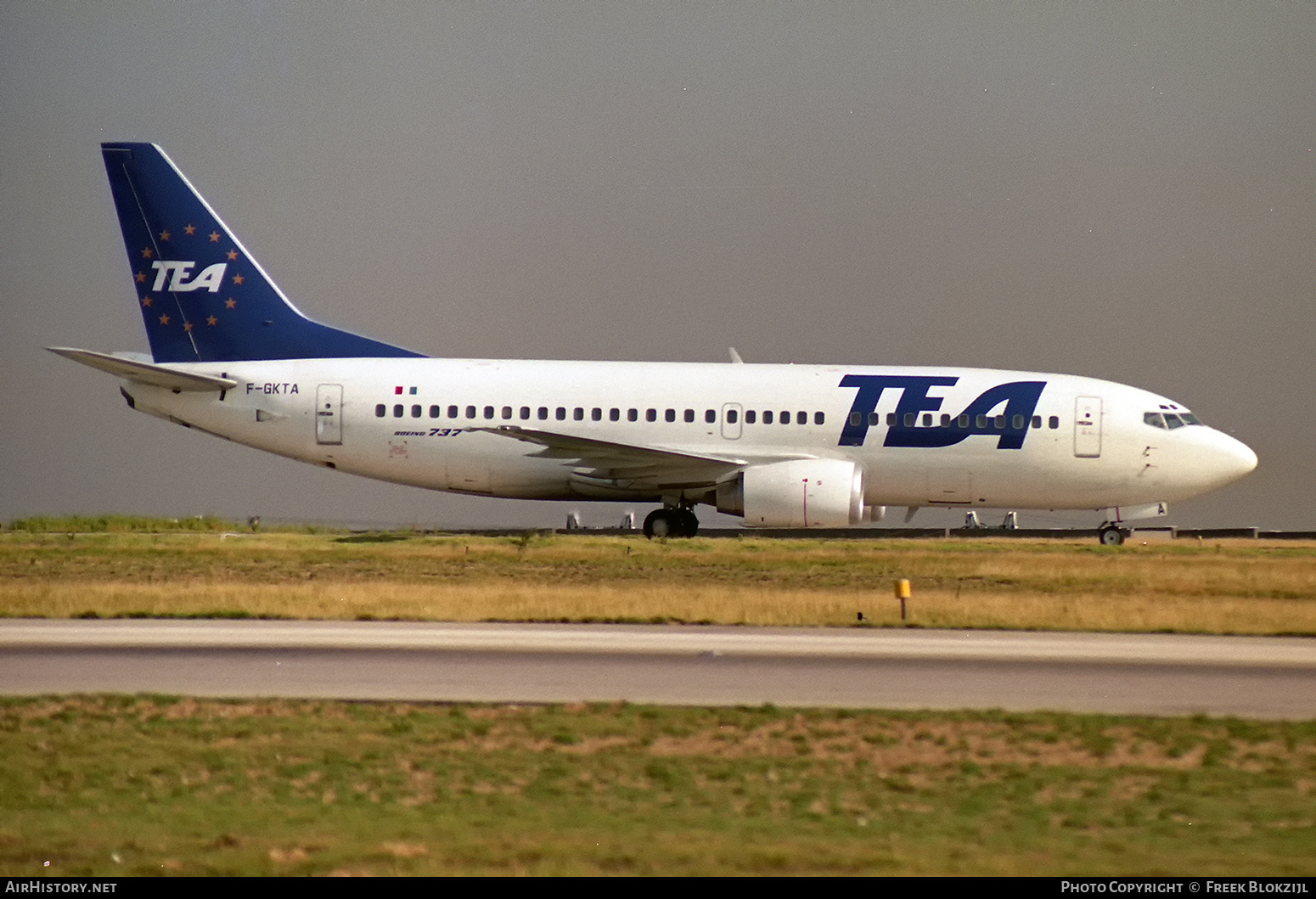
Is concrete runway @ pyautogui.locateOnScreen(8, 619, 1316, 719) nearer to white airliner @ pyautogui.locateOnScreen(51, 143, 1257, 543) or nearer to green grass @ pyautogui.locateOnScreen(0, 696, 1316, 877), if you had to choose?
green grass @ pyautogui.locateOnScreen(0, 696, 1316, 877)

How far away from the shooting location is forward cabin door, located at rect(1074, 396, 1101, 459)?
34.7 m

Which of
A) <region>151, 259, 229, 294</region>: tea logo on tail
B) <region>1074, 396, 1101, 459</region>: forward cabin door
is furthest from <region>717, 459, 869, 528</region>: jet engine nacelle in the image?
<region>151, 259, 229, 294</region>: tea logo on tail

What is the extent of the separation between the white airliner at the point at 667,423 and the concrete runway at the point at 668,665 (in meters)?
14.6

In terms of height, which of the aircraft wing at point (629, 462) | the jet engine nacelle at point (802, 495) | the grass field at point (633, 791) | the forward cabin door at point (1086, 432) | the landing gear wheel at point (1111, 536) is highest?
the forward cabin door at point (1086, 432)

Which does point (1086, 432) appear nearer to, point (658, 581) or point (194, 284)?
point (658, 581)

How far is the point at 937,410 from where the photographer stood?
34.4 metres

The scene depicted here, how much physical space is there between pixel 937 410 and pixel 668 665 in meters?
19.0

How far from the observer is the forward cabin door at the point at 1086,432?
1364 inches

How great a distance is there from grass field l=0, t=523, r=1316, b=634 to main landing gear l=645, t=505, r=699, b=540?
612 millimetres

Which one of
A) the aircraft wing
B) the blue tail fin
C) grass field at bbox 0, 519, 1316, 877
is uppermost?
the blue tail fin

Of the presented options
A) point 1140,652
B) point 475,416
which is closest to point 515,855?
point 1140,652

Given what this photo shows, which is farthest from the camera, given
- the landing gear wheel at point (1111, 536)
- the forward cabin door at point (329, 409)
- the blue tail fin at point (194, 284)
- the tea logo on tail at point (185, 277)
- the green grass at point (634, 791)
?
the landing gear wheel at point (1111, 536)

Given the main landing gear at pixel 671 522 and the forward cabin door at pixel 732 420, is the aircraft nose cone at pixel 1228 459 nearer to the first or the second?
the forward cabin door at pixel 732 420

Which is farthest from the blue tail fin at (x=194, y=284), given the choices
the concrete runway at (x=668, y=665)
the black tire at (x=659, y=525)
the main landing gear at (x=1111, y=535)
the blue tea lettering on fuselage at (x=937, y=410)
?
the concrete runway at (x=668, y=665)
